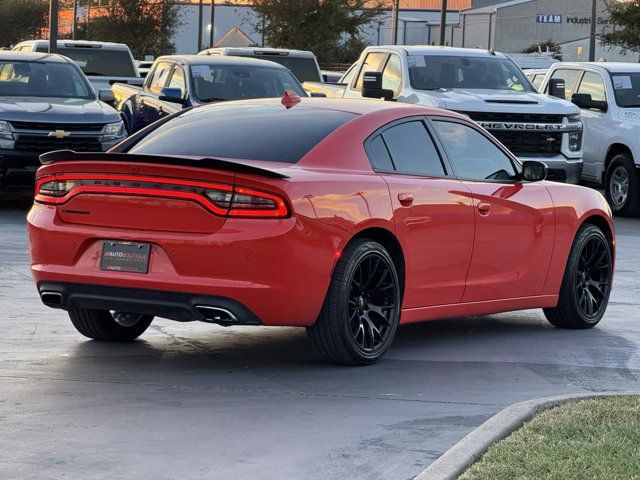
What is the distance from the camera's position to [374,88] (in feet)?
63.8

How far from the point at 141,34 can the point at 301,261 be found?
6184 centimetres

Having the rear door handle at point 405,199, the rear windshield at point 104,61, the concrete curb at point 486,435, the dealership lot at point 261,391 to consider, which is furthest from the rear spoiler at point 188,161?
the rear windshield at point 104,61

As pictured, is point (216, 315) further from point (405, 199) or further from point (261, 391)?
point (405, 199)

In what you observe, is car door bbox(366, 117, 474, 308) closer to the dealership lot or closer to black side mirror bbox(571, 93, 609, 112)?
the dealership lot

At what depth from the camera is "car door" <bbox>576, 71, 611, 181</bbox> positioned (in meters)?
20.8

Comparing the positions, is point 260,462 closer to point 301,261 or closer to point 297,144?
point 301,261

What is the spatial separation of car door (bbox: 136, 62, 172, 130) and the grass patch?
14202 mm

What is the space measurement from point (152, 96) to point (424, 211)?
41.6 ft

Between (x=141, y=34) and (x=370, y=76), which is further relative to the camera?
(x=141, y=34)

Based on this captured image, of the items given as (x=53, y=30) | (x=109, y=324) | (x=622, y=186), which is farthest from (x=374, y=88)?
(x=53, y=30)

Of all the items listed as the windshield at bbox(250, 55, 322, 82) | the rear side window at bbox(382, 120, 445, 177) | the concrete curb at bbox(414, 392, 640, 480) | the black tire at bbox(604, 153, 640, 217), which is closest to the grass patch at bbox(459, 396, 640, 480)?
the concrete curb at bbox(414, 392, 640, 480)

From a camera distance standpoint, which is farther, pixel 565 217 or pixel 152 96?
pixel 152 96

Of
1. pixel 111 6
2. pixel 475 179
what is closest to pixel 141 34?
pixel 111 6

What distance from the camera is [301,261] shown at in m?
7.93
